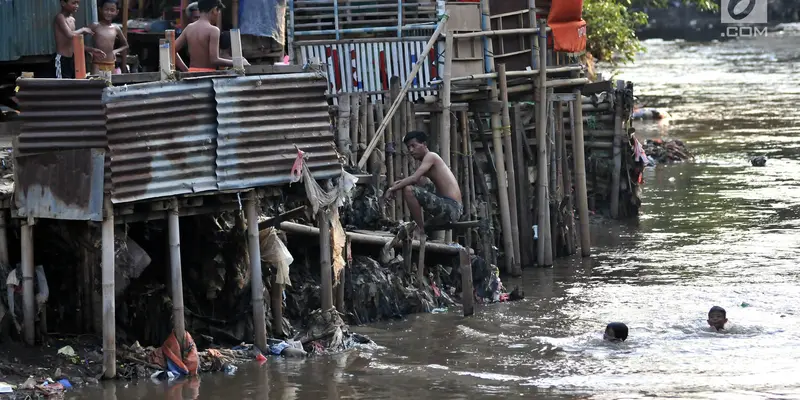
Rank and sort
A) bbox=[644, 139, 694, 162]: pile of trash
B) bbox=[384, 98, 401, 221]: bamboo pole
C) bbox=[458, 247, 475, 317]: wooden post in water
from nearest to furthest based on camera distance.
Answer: bbox=[458, 247, 475, 317]: wooden post in water
bbox=[384, 98, 401, 221]: bamboo pole
bbox=[644, 139, 694, 162]: pile of trash

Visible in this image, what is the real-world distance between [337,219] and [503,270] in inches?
173

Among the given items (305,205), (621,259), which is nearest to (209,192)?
(305,205)

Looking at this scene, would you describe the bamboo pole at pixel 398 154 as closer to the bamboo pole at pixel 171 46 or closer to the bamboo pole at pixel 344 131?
the bamboo pole at pixel 344 131

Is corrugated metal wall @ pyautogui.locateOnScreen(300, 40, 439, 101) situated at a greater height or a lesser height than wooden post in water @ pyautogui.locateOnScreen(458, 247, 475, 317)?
greater

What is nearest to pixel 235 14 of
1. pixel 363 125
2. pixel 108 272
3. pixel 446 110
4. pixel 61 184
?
pixel 363 125

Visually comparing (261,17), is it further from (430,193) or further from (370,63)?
(430,193)

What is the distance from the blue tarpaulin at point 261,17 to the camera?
14.7 m

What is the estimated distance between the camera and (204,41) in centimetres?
1215

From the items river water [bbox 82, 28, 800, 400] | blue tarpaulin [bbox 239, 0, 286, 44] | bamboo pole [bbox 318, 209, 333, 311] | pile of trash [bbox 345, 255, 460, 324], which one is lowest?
river water [bbox 82, 28, 800, 400]

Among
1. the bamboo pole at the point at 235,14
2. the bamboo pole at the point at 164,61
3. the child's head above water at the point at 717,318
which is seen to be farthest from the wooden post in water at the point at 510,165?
the bamboo pole at the point at 164,61

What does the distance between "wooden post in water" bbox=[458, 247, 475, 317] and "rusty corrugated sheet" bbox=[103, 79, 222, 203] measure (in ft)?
11.1

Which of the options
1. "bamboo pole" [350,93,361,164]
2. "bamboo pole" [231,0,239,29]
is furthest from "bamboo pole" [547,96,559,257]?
"bamboo pole" [231,0,239,29]

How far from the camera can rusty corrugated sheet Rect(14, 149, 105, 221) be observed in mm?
10516

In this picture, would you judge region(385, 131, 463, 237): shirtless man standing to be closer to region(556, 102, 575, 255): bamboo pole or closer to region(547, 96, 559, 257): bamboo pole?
region(547, 96, 559, 257): bamboo pole
